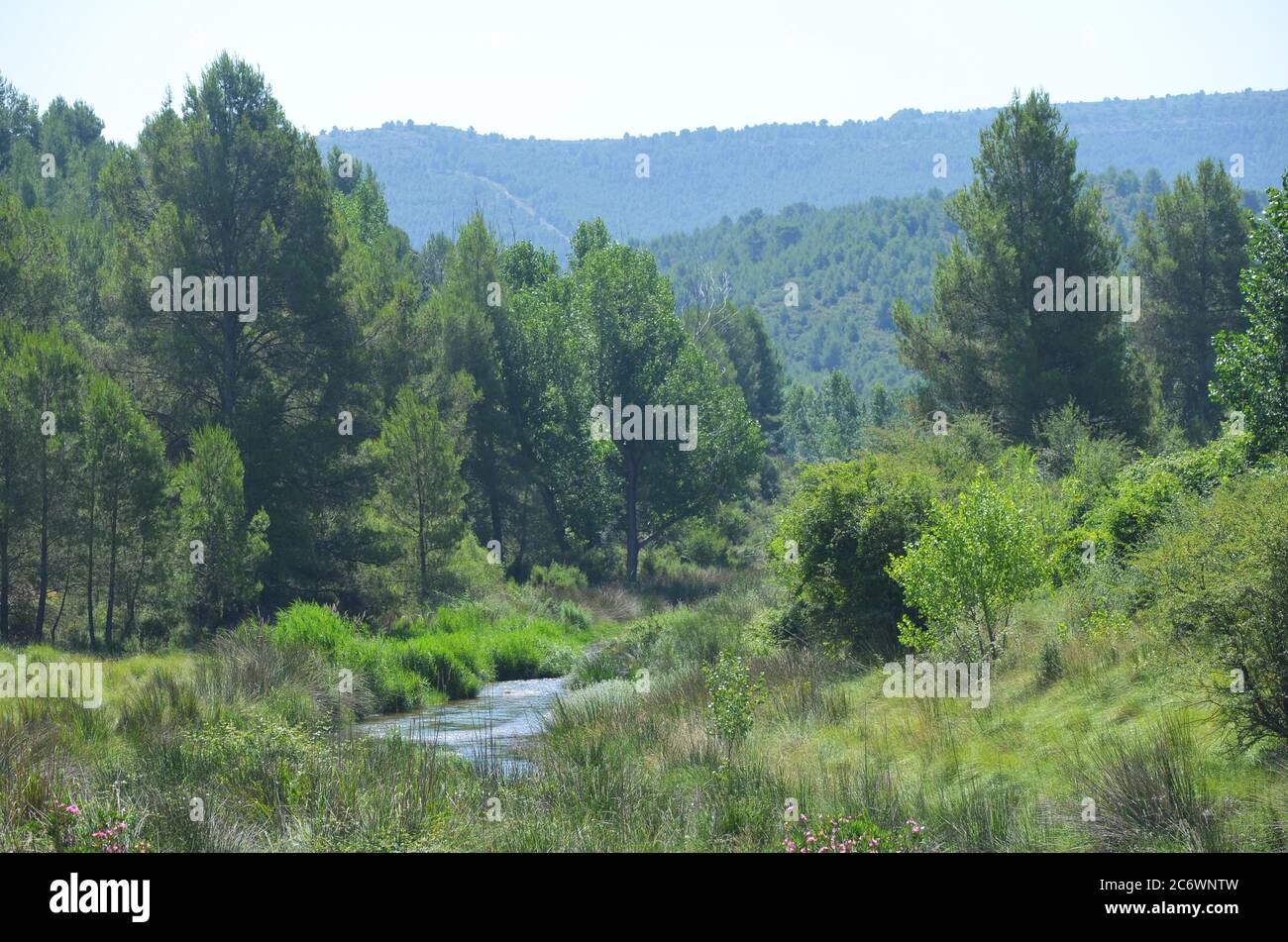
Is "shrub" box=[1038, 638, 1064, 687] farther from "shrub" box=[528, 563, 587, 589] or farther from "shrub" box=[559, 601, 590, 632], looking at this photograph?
"shrub" box=[528, 563, 587, 589]

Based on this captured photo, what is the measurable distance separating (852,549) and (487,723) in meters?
6.86

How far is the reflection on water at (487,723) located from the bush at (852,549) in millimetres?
4884

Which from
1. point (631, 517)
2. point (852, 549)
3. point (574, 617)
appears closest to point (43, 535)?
point (574, 617)

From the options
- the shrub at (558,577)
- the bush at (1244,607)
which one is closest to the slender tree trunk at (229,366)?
the shrub at (558,577)

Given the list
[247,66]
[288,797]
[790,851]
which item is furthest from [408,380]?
[790,851]

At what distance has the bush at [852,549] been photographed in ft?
65.2

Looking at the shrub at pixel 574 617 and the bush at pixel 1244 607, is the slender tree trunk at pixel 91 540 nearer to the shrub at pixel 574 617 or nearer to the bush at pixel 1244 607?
the shrub at pixel 574 617

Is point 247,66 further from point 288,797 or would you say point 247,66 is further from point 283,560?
point 288,797

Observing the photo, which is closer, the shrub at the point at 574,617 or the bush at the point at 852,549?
the bush at the point at 852,549

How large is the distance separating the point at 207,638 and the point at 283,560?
5.22 metres

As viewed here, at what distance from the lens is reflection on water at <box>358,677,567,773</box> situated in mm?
15406

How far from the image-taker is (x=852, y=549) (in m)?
20.3

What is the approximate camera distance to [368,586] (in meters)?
33.1

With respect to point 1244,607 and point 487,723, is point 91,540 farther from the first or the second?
point 1244,607
